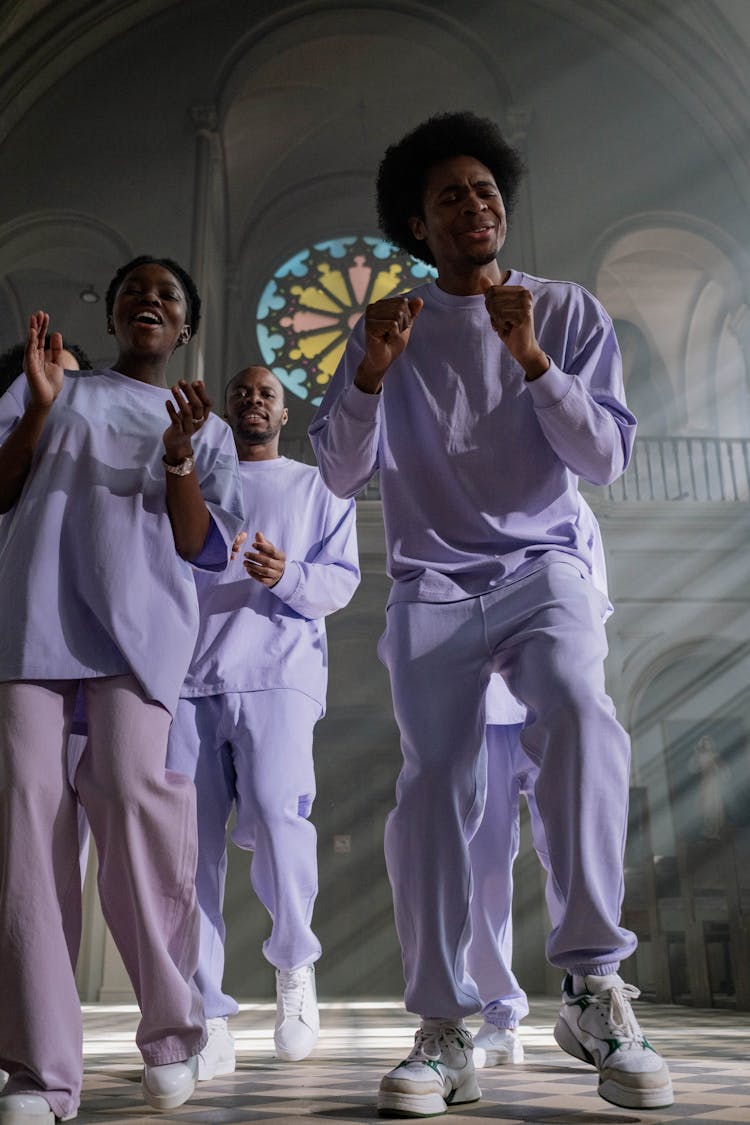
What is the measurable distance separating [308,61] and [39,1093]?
11629 mm

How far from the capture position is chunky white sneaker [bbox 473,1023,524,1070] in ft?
7.47

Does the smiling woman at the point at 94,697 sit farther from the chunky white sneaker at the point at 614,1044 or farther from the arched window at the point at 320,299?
the arched window at the point at 320,299

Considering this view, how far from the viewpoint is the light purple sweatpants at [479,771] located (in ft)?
5.20

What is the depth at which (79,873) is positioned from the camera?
1.70 metres

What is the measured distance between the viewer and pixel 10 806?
158cm

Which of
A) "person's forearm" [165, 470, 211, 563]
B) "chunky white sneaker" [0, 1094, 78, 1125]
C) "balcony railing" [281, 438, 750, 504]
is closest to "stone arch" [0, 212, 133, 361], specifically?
"balcony railing" [281, 438, 750, 504]

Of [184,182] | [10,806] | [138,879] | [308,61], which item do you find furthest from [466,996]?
[308,61]

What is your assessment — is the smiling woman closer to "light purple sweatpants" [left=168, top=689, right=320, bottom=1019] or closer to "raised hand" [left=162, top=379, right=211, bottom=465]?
"raised hand" [left=162, top=379, right=211, bottom=465]

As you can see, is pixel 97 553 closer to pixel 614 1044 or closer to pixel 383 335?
pixel 383 335

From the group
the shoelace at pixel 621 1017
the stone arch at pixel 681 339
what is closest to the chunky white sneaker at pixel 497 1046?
the shoelace at pixel 621 1017

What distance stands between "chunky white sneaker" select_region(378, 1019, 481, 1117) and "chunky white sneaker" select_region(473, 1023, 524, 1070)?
2.31 feet

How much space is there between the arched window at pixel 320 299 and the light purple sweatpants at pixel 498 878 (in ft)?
30.6

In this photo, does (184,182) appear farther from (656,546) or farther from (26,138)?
(656,546)

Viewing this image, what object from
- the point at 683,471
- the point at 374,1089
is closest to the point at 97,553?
the point at 374,1089
